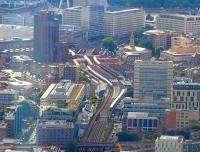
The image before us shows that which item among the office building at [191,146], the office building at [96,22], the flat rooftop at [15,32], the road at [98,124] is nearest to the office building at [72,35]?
the office building at [96,22]

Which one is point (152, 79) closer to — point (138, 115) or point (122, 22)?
point (138, 115)

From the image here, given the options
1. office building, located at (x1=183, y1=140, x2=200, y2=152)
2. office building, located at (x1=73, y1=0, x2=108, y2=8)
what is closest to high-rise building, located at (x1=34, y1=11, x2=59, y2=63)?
office building, located at (x1=73, y1=0, x2=108, y2=8)

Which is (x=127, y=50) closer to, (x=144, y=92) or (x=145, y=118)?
(x=144, y=92)

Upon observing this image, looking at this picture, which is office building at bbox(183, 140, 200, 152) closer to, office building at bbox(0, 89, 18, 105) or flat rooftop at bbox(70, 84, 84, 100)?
flat rooftop at bbox(70, 84, 84, 100)

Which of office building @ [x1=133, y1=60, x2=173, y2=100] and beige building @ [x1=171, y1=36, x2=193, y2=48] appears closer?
office building @ [x1=133, y1=60, x2=173, y2=100]

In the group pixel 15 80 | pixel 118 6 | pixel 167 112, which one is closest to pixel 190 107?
pixel 167 112

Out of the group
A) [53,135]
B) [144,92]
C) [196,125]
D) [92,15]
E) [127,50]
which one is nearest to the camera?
[53,135]
